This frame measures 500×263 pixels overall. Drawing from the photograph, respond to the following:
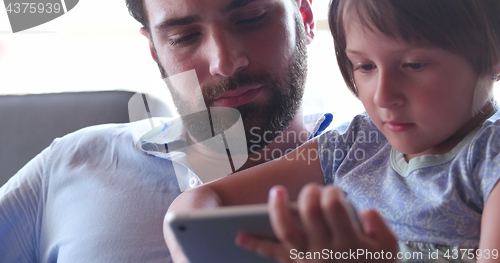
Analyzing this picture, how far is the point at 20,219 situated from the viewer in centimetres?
103

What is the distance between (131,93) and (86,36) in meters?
0.33

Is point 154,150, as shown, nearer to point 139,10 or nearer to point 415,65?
point 139,10

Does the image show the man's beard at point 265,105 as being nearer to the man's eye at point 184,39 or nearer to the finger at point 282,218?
the man's eye at point 184,39

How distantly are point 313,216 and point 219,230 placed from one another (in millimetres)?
126

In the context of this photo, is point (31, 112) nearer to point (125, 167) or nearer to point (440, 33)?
point (125, 167)

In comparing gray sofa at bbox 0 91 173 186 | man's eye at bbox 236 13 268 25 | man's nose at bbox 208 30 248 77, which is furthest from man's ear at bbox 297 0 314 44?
gray sofa at bbox 0 91 173 186

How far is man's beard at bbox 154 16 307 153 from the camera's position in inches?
38.5

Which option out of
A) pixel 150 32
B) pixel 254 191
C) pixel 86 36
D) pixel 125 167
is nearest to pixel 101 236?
pixel 125 167

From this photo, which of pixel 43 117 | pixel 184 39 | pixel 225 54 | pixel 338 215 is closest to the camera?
pixel 338 215

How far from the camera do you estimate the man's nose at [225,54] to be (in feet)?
2.98

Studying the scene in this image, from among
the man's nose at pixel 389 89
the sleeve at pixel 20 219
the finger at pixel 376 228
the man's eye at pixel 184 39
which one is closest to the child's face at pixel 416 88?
the man's nose at pixel 389 89

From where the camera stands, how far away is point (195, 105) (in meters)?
1.07

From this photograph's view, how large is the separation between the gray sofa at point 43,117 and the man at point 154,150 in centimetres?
29

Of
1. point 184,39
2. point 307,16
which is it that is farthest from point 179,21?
point 307,16
